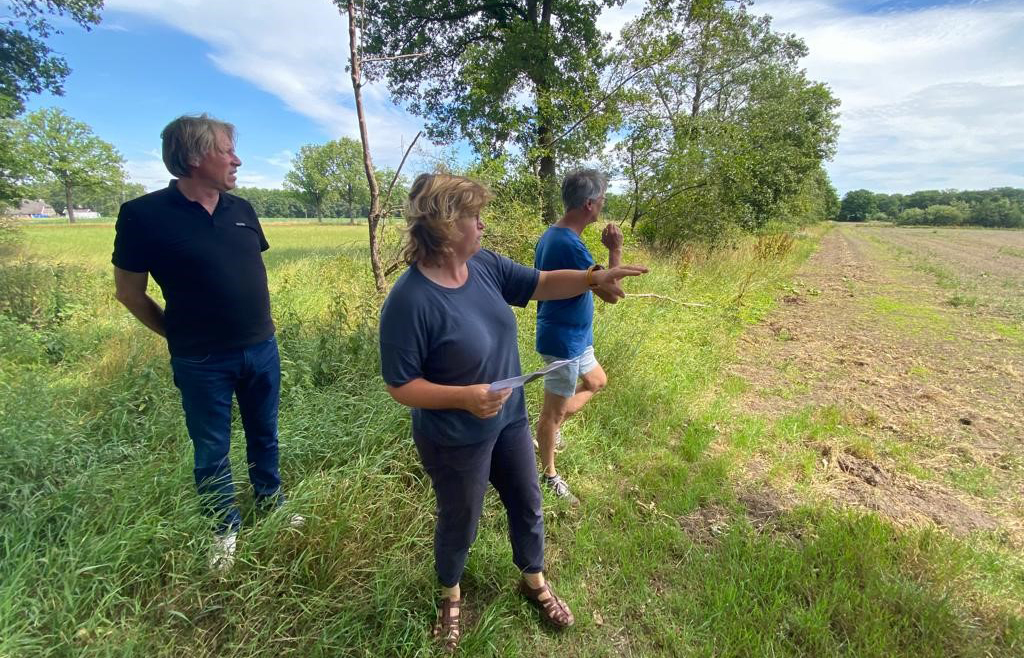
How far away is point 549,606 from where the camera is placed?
6.35 ft

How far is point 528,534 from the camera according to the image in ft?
6.14

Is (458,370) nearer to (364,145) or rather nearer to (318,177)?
(364,145)

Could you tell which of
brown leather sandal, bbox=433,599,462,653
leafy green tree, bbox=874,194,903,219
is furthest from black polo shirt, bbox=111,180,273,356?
leafy green tree, bbox=874,194,903,219

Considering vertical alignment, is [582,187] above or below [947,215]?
below

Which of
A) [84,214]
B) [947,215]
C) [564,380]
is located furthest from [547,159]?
[947,215]

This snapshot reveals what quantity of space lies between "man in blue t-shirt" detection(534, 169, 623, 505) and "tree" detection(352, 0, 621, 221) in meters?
6.01

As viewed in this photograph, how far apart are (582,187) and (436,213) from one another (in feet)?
4.66

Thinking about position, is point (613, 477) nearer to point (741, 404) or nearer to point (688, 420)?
point (688, 420)

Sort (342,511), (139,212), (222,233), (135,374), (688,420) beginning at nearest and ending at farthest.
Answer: (139,212) → (222,233) → (342,511) → (135,374) → (688,420)

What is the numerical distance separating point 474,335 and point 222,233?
4.41ft

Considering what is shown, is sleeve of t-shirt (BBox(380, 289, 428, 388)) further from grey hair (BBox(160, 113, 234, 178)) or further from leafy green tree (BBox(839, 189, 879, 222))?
leafy green tree (BBox(839, 189, 879, 222))

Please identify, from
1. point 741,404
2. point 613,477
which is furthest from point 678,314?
point 613,477

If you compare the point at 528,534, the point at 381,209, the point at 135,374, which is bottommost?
the point at 528,534

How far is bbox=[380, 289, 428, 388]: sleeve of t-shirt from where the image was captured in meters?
1.35
